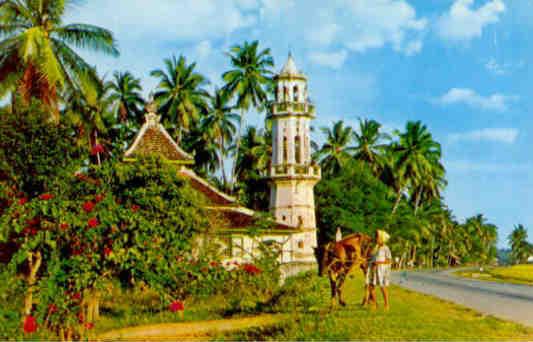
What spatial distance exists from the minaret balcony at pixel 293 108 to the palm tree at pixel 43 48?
57.2ft

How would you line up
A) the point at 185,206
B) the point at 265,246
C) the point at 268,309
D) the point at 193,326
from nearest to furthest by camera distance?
the point at 185,206 → the point at 193,326 → the point at 268,309 → the point at 265,246

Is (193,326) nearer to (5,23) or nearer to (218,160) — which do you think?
(5,23)

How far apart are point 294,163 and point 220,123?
14343 millimetres

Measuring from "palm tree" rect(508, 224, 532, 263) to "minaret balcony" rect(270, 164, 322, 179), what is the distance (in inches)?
3706

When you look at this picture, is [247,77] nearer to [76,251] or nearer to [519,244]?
[76,251]

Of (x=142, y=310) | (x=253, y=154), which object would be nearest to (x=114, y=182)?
(x=142, y=310)

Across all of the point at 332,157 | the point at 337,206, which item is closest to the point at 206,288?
the point at 337,206

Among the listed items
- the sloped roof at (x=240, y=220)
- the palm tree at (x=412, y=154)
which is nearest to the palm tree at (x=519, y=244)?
the palm tree at (x=412, y=154)

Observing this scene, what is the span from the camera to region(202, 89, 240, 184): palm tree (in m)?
50.7

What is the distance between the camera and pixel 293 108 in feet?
129

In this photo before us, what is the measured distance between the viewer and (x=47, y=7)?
23016 millimetres

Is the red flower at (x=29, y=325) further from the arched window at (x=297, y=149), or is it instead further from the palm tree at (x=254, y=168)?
the palm tree at (x=254, y=168)

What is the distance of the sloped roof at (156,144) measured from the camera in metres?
27.0

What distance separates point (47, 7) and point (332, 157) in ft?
115
